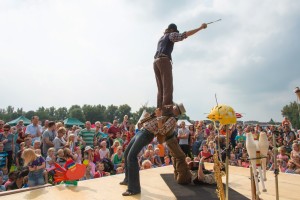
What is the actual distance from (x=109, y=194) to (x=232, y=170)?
3428 millimetres

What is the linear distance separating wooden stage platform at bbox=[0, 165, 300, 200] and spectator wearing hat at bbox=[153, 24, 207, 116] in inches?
53.2

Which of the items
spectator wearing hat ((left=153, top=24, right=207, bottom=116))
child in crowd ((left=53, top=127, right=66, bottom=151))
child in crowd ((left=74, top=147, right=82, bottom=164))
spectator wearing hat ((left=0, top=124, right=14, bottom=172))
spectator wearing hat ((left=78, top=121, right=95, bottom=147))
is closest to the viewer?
spectator wearing hat ((left=153, top=24, right=207, bottom=116))

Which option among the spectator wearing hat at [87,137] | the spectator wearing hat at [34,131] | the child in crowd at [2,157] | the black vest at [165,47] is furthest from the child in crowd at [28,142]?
the black vest at [165,47]

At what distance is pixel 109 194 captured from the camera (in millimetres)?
4230

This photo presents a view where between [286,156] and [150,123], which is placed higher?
[150,123]

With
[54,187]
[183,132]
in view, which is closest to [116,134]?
[183,132]

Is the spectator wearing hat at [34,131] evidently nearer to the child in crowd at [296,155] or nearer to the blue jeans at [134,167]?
the blue jeans at [134,167]

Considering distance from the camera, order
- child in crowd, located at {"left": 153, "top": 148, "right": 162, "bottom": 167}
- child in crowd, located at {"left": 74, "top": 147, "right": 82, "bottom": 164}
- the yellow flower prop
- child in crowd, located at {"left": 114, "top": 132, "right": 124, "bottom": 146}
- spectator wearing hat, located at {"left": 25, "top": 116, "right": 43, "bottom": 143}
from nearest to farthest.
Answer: the yellow flower prop
child in crowd, located at {"left": 74, "top": 147, "right": 82, "bottom": 164}
spectator wearing hat, located at {"left": 25, "top": 116, "right": 43, "bottom": 143}
child in crowd, located at {"left": 153, "top": 148, "right": 162, "bottom": 167}
child in crowd, located at {"left": 114, "top": 132, "right": 124, "bottom": 146}

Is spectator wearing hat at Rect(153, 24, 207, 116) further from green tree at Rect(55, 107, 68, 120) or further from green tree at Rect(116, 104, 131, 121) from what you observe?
green tree at Rect(55, 107, 68, 120)

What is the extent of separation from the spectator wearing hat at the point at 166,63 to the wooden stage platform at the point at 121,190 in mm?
1351

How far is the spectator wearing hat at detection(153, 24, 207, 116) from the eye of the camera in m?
4.62

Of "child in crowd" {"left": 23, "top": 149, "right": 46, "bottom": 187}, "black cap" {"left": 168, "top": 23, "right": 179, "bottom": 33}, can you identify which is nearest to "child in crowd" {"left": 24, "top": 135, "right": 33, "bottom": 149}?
"child in crowd" {"left": 23, "top": 149, "right": 46, "bottom": 187}

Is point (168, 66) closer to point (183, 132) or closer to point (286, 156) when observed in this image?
point (286, 156)

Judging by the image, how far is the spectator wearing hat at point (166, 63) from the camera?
4.62m
